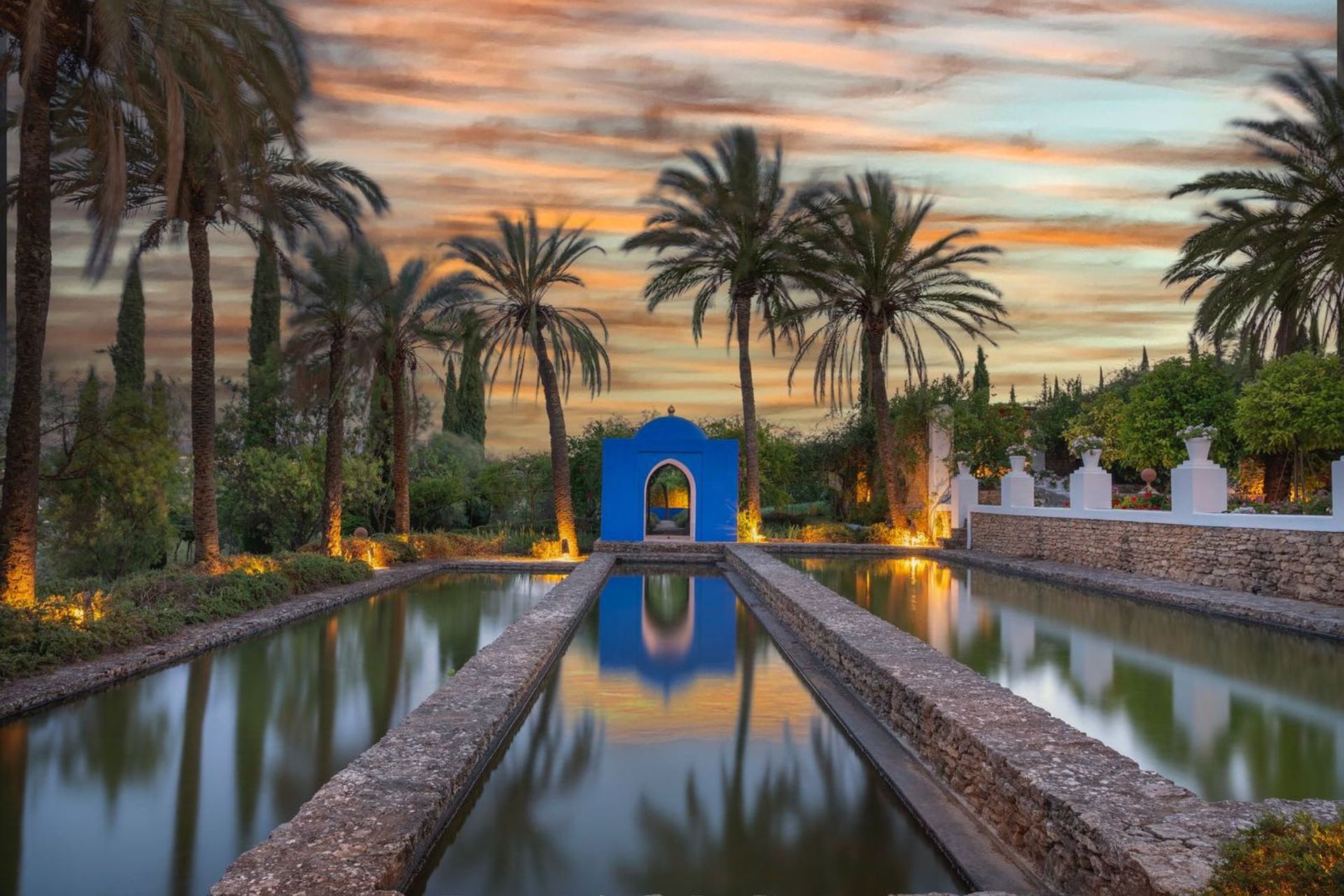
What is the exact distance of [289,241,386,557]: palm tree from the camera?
17.4m

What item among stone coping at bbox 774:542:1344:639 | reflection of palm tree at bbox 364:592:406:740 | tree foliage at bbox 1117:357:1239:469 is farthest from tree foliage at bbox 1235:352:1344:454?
reflection of palm tree at bbox 364:592:406:740

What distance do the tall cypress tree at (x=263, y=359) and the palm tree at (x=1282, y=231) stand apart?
69.0 feet

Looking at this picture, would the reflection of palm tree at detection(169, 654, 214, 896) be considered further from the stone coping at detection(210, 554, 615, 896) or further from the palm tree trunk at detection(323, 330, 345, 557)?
the palm tree trunk at detection(323, 330, 345, 557)

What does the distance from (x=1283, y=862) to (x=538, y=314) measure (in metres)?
20.2

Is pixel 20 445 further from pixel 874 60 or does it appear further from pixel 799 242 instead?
pixel 799 242

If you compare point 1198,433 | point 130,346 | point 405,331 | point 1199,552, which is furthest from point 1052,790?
point 130,346

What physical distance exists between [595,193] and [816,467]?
450 inches

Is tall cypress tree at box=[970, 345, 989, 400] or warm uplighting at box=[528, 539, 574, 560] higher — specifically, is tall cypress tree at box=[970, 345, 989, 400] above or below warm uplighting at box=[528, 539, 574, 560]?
above

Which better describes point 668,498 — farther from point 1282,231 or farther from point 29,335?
point 29,335

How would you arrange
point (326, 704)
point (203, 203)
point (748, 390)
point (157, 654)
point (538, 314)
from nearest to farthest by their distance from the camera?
point (326, 704)
point (157, 654)
point (203, 203)
point (538, 314)
point (748, 390)

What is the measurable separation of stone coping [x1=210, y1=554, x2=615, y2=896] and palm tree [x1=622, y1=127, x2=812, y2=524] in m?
16.4

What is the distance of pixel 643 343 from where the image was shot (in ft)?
91.7

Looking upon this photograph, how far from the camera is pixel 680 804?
535 centimetres

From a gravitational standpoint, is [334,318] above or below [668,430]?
above
